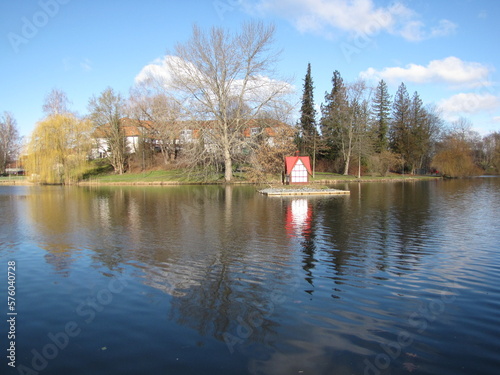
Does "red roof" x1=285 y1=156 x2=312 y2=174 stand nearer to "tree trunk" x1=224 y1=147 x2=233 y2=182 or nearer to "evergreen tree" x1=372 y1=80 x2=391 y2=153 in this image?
"tree trunk" x1=224 y1=147 x2=233 y2=182

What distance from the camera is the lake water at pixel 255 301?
5.05 meters

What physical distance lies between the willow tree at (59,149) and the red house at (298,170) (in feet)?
85.7

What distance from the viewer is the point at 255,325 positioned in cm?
603

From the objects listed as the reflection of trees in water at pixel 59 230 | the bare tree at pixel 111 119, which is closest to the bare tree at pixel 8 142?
the bare tree at pixel 111 119

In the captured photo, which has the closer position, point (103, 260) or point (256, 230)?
point (103, 260)

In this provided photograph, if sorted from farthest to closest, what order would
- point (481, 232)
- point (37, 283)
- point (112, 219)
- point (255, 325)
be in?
point (112, 219) < point (481, 232) < point (37, 283) < point (255, 325)

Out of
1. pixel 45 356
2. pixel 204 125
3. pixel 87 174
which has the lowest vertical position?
pixel 45 356

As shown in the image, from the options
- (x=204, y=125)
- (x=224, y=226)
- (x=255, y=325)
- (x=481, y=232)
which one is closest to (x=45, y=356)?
(x=255, y=325)

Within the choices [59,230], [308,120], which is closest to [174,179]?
[308,120]

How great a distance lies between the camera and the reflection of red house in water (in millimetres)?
13755

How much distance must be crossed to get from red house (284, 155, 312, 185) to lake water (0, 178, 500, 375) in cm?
2600

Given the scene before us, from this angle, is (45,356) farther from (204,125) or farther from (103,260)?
(204,125)

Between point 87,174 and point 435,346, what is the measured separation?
5429 centimetres

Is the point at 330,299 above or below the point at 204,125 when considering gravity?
below
